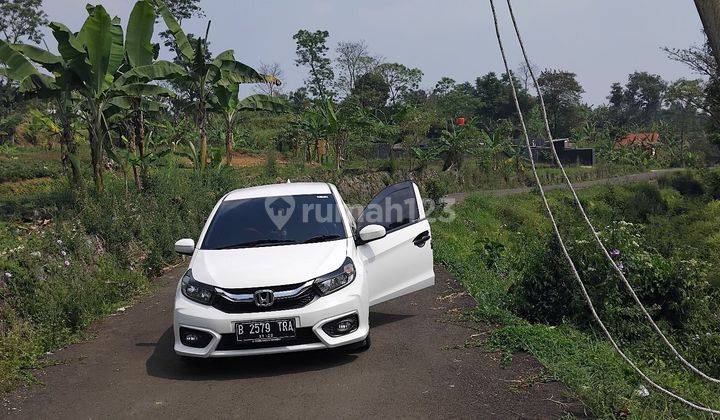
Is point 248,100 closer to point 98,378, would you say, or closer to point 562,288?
point 562,288

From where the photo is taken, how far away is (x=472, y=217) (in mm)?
24984

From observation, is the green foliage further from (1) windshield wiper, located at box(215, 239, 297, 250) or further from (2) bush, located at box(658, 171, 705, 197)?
(2) bush, located at box(658, 171, 705, 197)

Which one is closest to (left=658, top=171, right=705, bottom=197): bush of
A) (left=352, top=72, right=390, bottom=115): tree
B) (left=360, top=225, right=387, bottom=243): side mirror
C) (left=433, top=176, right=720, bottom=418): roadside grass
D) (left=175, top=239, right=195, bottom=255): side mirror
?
(left=352, top=72, right=390, bottom=115): tree

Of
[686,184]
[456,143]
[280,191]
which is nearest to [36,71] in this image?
[280,191]

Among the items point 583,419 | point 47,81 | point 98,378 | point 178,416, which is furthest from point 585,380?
point 47,81

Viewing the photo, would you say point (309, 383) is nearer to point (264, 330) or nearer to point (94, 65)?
point (264, 330)

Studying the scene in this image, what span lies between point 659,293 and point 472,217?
16022mm

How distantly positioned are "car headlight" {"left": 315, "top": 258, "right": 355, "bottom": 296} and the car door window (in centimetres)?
130

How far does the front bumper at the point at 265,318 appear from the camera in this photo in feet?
18.2

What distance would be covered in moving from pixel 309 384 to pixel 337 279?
93 centimetres

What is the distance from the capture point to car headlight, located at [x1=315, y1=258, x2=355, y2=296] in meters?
5.74

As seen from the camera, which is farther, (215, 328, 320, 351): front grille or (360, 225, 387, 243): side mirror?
(360, 225, 387, 243): side mirror

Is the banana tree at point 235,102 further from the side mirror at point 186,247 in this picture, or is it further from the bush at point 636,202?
the bush at point 636,202

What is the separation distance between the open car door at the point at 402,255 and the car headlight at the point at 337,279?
611 mm
